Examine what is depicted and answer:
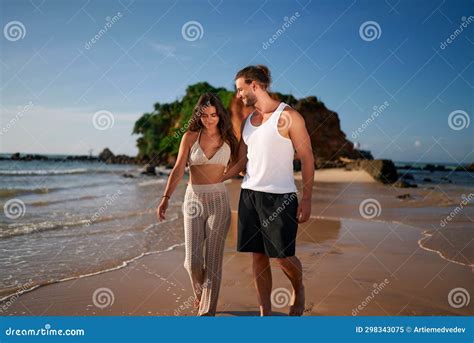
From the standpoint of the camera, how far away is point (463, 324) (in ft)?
12.0

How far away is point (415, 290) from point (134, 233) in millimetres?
→ 4222

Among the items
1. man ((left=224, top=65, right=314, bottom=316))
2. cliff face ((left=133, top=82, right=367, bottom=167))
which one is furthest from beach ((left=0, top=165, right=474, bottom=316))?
cliff face ((left=133, top=82, right=367, bottom=167))

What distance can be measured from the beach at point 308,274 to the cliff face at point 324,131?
23644mm

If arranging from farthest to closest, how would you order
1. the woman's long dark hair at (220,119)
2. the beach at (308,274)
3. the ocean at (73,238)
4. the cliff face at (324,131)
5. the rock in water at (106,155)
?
1. the rock in water at (106,155)
2. the cliff face at (324,131)
3. the ocean at (73,238)
4. the beach at (308,274)
5. the woman's long dark hair at (220,119)

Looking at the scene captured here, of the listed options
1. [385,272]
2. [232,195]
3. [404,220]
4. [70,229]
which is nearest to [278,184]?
[385,272]

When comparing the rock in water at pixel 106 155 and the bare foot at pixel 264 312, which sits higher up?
the bare foot at pixel 264 312

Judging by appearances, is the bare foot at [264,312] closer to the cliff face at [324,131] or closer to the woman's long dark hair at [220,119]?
the woman's long dark hair at [220,119]

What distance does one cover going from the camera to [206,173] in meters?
3.51

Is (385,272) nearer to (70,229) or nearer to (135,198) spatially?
(70,229)

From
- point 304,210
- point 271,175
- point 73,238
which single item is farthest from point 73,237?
point 304,210

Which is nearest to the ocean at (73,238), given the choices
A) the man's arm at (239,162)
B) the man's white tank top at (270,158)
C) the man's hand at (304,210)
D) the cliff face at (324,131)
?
the man's arm at (239,162)

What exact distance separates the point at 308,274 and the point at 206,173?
1.82 meters

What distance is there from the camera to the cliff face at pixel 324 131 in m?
32.4

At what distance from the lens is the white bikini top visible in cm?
346
